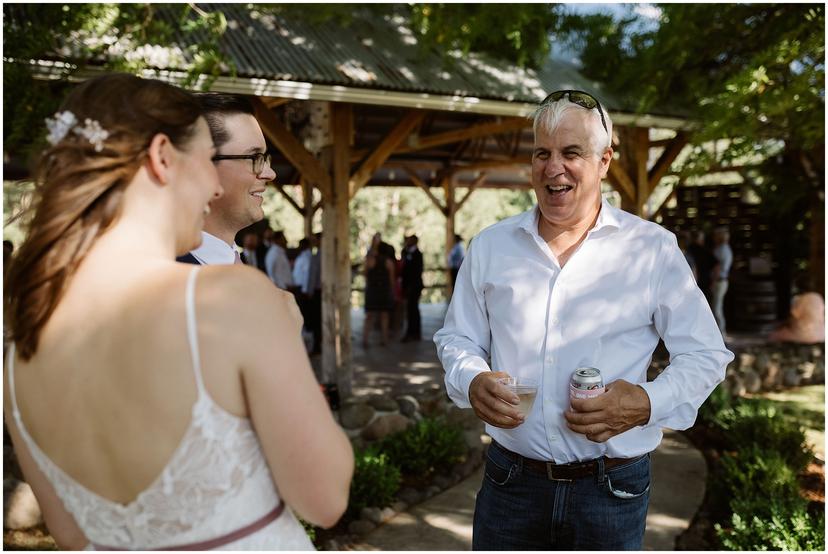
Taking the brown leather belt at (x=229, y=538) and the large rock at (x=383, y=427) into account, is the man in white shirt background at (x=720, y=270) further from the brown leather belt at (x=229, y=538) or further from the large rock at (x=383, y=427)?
the brown leather belt at (x=229, y=538)

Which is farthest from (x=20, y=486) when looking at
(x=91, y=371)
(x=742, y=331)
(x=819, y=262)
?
(x=742, y=331)

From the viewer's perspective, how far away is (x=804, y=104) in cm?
505

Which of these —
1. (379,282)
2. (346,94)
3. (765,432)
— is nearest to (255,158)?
(346,94)

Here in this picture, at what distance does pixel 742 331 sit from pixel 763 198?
2.54 m

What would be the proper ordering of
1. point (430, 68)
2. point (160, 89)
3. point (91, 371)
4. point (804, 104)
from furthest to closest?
1. point (430, 68)
2. point (804, 104)
3. point (160, 89)
4. point (91, 371)

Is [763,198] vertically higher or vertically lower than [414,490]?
higher

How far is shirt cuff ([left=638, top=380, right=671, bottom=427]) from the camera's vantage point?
6.42 feet

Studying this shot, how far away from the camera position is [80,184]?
1.17 meters

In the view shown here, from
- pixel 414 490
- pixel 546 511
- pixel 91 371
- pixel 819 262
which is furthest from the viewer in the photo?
pixel 819 262

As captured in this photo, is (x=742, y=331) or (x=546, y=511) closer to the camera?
(x=546, y=511)

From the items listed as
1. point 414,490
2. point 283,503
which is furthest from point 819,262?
point 283,503

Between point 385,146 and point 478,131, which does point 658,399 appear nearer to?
point 385,146

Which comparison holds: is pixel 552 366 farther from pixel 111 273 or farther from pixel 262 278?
pixel 111 273

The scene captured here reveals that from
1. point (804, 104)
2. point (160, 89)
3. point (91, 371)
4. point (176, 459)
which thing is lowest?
point (176, 459)
